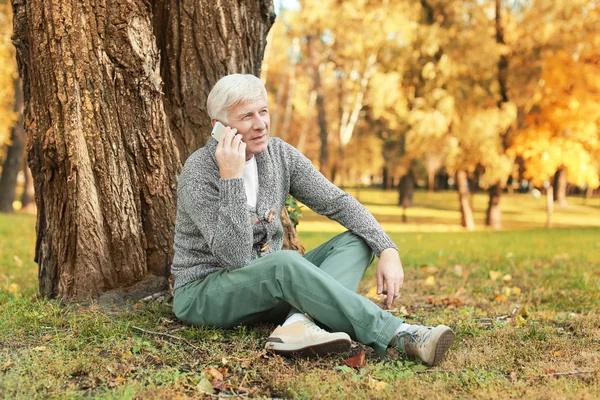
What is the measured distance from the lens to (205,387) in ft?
9.27

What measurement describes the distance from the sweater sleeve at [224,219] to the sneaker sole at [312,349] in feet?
1.60

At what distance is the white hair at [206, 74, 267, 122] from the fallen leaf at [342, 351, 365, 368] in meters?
1.49

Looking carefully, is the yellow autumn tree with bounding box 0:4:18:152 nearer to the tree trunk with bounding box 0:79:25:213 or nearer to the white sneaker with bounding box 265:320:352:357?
the tree trunk with bounding box 0:79:25:213

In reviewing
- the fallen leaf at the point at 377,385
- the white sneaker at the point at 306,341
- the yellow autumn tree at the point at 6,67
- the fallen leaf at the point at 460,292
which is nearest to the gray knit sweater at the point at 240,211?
the white sneaker at the point at 306,341

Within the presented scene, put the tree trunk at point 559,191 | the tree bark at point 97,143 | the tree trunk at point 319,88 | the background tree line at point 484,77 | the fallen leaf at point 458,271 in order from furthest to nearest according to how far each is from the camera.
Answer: the tree trunk at point 559,191
the tree trunk at point 319,88
the background tree line at point 484,77
the fallen leaf at point 458,271
the tree bark at point 97,143

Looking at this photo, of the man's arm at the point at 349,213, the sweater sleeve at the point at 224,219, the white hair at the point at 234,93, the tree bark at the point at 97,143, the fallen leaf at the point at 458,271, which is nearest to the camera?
the sweater sleeve at the point at 224,219

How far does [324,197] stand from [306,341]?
1.06 metres

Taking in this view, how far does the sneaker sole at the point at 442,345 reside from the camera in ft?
10.2

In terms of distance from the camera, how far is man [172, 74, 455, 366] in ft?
10.5

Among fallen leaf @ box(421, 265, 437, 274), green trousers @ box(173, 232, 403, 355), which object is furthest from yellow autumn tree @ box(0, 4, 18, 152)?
green trousers @ box(173, 232, 403, 355)

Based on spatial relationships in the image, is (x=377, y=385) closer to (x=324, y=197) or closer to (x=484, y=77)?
(x=324, y=197)

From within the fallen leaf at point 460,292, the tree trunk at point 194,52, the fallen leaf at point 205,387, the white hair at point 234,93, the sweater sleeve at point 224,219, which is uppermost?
the tree trunk at point 194,52

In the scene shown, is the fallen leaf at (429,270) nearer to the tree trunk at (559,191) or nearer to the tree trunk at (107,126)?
the tree trunk at (107,126)

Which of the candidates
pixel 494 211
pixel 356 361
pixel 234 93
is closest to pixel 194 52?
pixel 234 93
